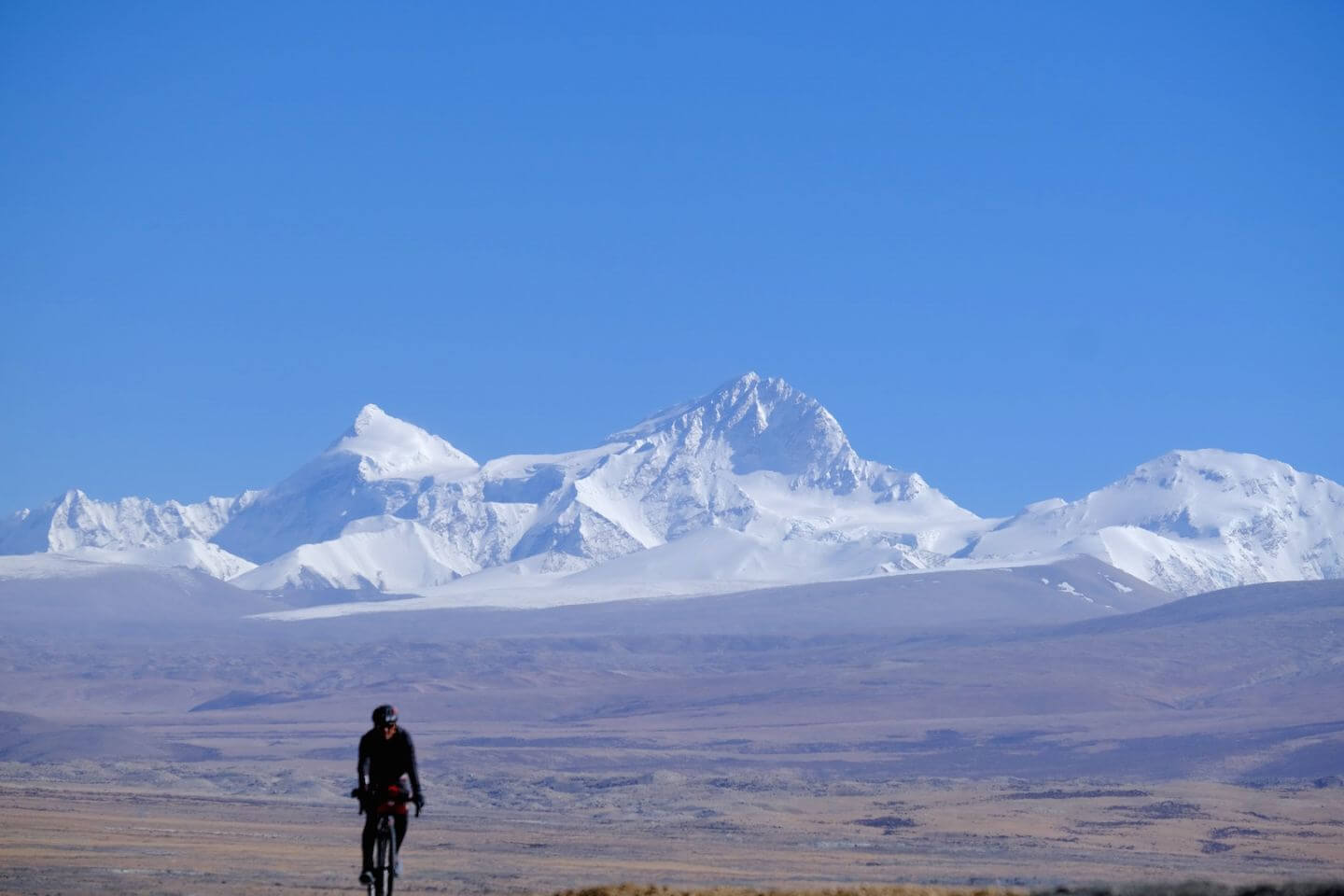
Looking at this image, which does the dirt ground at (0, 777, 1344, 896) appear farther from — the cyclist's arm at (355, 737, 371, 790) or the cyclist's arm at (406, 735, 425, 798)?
the cyclist's arm at (355, 737, 371, 790)

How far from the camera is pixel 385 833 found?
24.5 metres

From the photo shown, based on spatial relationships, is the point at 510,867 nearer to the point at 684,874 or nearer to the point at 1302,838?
the point at 684,874

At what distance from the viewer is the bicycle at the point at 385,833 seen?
24.5 m

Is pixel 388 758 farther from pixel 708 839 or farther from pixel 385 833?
pixel 708 839

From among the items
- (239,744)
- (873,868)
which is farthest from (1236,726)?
(873,868)

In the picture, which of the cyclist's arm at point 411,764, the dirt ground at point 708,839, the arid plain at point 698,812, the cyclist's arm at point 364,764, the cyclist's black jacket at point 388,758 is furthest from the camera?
the arid plain at point 698,812

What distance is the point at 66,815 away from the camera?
107938 millimetres

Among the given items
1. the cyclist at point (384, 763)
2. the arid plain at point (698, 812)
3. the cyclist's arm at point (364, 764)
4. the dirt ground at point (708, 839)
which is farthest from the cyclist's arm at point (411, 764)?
the dirt ground at point (708, 839)

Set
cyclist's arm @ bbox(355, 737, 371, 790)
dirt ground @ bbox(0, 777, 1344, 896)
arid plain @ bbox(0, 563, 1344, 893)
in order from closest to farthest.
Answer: cyclist's arm @ bbox(355, 737, 371, 790) → dirt ground @ bbox(0, 777, 1344, 896) → arid plain @ bbox(0, 563, 1344, 893)

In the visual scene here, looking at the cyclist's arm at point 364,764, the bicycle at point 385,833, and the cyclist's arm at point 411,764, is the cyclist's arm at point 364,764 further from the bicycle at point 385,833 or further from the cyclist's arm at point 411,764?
the cyclist's arm at point 411,764

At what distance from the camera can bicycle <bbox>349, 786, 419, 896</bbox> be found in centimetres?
2445

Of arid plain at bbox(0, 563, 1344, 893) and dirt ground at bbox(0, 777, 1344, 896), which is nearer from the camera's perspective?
dirt ground at bbox(0, 777, 1344, 896)

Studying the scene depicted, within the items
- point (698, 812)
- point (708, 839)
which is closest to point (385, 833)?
point (708, 839)

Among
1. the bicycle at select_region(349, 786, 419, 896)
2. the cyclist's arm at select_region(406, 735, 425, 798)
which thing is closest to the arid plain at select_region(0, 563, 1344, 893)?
the bicycle at select_region(349, 786, 419, 896)
